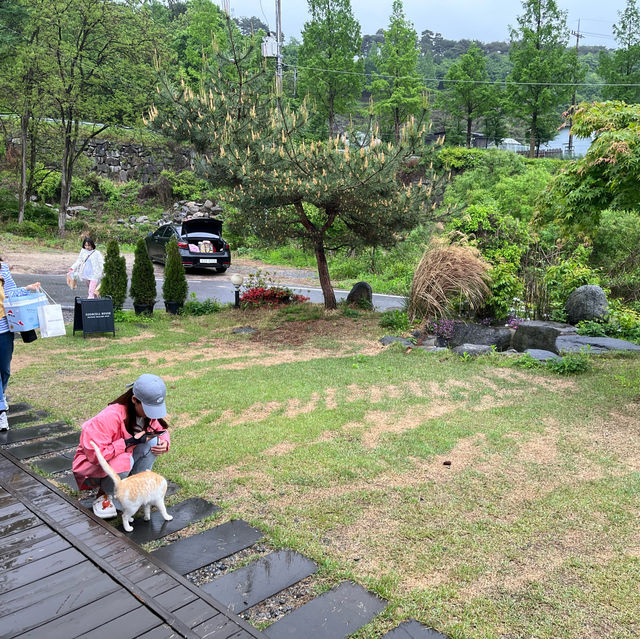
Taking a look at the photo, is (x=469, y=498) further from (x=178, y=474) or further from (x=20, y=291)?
(x=20, y=291)

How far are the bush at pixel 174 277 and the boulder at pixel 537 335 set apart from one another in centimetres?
684

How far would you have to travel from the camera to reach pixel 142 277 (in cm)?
1159

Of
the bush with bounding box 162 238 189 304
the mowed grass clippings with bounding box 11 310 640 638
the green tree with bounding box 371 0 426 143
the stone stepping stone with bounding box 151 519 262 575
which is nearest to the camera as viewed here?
the mowed grass clippings with bounding box 11 310 640 638

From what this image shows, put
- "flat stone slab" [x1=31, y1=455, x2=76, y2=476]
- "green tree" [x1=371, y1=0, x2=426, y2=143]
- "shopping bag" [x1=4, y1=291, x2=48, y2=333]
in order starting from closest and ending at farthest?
"flat stone slab" [x1=31, y1=455, x2=76, y2=476], "shopping bag" [x1=4, y1=291, x2=48, y2=333], "green tree" [x1=371, y1=0, x2=426, y2=143]

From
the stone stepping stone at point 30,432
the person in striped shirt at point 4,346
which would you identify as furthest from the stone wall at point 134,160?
the stone stepping stone at point 30,432

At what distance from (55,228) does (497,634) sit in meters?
25.2

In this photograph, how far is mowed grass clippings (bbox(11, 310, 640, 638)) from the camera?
3.18m

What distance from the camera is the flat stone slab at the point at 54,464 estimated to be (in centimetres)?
462

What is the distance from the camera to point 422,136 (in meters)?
9.51

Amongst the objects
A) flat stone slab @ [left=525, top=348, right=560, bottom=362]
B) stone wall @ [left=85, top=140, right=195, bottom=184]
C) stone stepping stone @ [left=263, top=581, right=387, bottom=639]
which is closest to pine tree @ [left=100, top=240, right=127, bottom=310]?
flat stone slab @ [left=525, top=348, right=560, bottom=362]

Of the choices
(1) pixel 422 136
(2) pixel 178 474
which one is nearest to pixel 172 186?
(1) pixel 422 136

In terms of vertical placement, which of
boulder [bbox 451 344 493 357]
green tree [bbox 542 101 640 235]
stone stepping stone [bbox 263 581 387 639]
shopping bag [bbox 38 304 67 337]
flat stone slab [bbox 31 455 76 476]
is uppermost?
green tree [bbox 542 101 640 235]

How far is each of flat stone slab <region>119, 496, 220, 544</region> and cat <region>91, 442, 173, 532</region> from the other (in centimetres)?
8

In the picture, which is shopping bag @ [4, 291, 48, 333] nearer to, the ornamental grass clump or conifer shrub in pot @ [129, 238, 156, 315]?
conifer shrub in pot @ [129, 238, 156, 315]
